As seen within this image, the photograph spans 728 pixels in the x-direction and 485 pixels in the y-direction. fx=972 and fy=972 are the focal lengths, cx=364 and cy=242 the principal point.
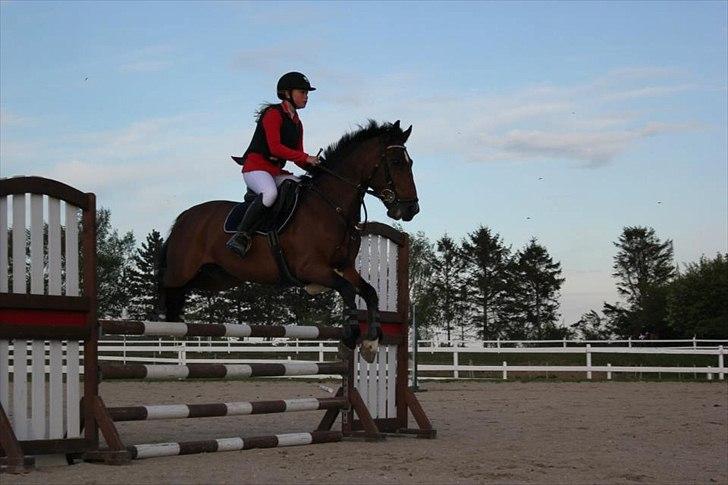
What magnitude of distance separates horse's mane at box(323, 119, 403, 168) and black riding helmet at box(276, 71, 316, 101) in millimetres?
535

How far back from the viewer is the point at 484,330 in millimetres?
63094

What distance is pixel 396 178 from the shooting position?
304 inches

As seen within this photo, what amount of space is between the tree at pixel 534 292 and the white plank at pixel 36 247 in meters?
58.1

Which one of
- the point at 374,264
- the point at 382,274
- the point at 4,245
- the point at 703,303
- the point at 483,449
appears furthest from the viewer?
the point at 703,303

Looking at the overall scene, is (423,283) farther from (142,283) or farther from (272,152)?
(272,152)

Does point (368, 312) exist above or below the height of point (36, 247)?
below

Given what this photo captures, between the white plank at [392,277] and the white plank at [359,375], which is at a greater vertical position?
the white plank at [392,277]

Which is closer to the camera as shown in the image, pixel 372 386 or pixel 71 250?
pixel 71 250

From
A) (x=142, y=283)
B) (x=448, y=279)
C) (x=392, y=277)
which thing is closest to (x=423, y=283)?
(x=448, y=279)

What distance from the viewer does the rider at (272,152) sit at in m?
7.53

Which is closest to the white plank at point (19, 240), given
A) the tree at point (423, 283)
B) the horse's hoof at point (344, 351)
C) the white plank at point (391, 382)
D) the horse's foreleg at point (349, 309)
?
the horse's foreleg at point (349, 309)

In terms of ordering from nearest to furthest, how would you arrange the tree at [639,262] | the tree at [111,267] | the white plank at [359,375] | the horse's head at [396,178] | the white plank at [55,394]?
the white plank at [55,394] < the horse's head at [396,178] < the white plank at [359,375] < the tree at [111,267] < the tree at [639,262]

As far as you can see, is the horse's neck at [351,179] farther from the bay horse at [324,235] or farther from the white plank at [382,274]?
the white plank at [382,274]

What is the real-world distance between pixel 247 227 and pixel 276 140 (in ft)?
2.43
